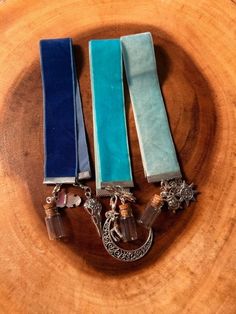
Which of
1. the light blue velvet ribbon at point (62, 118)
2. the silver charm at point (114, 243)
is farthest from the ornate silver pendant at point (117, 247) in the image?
the light blue velvet ribbon at point (62, 118)

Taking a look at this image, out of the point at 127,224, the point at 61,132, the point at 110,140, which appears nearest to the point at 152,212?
the point at 127,224

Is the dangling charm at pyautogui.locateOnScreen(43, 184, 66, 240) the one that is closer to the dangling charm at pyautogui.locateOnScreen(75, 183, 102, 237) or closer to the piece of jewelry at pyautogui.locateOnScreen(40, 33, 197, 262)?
the piece of jewelry at pyautogui.locateOnScreen(40, 33, 197, 262)

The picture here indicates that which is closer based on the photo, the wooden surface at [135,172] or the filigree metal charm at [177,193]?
the wooden surface at [135,172]

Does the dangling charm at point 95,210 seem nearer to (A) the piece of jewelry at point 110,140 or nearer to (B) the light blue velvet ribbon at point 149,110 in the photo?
(A) the piece of jewelry at point 110,140

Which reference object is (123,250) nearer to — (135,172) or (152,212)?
(152,212)

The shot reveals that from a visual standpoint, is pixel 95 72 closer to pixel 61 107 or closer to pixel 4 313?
pixel 61 107

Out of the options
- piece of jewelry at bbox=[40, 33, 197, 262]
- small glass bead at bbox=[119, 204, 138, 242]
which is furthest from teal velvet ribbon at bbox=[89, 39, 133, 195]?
small glass bead at bbox=[119, 204, 138, 242]
